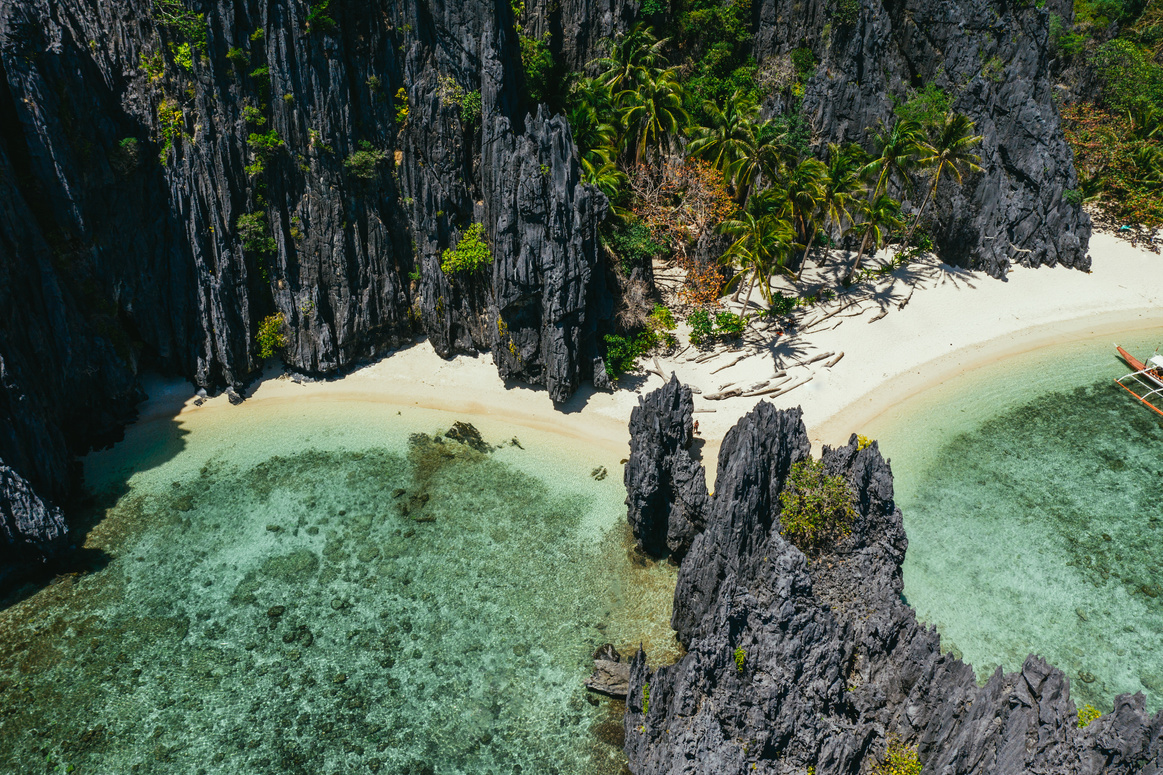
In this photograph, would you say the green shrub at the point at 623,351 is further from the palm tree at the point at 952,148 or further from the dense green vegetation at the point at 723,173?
the palm tree at the point at 952,148

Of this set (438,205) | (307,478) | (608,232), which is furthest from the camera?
(608,232)

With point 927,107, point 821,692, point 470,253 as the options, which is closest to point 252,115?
point 470,253

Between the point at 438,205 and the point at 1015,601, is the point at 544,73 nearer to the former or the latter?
the point at 438,205

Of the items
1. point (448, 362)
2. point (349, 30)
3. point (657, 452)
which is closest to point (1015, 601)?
point (657, 452)

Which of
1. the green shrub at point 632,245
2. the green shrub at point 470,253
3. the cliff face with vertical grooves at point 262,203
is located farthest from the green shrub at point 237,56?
the green shrub at point 632,245

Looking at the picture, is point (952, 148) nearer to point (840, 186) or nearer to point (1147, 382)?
point (840, 186)

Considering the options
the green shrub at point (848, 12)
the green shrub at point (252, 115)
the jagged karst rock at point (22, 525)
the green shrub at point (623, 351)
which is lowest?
→ the jagged karst rock at point (22, 525)
